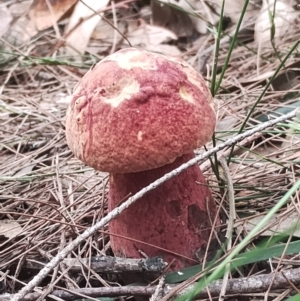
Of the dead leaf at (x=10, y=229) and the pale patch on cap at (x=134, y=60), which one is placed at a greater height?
the pale patch on cap at (x=134, y=60)

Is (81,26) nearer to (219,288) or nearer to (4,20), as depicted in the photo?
(4,20)

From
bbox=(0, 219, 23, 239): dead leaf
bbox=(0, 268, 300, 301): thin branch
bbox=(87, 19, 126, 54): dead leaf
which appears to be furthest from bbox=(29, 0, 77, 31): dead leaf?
bbox=(0, 268, 300, 301): thin branch

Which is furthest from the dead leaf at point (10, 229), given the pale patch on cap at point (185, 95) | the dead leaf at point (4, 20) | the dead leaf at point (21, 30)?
the dead leaf at point (21, 30)

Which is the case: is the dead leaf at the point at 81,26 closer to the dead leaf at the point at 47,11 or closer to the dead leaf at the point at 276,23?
the dead leaf at the point at 47,11

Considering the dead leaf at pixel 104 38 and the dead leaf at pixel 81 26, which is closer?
the dead leaf at pixel 81 26

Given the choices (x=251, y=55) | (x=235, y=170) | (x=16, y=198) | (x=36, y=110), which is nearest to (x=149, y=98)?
(x=235, y=170)

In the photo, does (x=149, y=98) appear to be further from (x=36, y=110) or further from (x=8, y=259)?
Result: (x=36, y=110)
